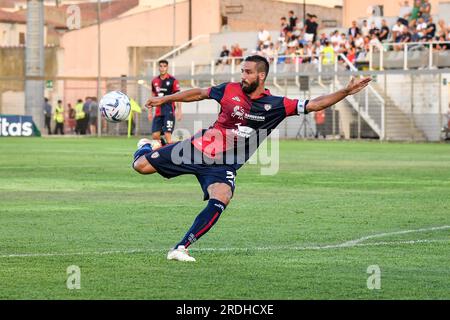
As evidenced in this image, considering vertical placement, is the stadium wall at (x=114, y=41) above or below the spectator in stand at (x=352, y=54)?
above

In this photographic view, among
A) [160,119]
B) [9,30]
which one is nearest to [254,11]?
[9,30]

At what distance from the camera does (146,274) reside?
33.8 feet

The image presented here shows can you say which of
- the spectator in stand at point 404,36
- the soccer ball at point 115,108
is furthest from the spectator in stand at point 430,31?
the soccer ball at point 115,108

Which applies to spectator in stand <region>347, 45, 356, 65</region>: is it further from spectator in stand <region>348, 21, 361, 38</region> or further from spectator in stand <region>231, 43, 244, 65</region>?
spectator in stand <region>231, 43, 244, 65</region>

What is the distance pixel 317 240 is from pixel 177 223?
240 centimetres

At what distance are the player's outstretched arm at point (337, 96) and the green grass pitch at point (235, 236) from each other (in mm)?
1448

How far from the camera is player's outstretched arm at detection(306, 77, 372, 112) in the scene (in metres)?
11.2

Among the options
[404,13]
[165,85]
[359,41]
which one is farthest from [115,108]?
[404,13]

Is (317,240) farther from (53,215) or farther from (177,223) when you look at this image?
(53,215)

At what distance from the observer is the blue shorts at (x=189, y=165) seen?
1167 centimetres

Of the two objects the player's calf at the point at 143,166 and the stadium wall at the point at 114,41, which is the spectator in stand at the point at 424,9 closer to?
the stadium wall at the point at 114,41

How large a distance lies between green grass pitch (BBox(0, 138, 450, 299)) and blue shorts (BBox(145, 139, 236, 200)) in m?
0.74

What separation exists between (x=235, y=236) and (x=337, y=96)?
274 centimetres

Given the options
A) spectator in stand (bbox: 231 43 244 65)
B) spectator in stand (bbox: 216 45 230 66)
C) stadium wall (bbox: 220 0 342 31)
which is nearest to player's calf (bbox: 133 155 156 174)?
spectator in stand (bbox: 231 43 244 65)
